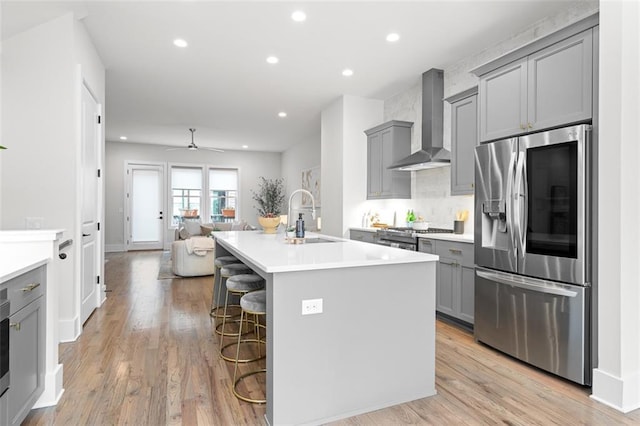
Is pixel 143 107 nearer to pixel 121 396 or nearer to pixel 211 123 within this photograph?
pixel 211 123

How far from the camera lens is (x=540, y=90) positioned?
2729 millimetres

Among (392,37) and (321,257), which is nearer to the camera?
(321,257)

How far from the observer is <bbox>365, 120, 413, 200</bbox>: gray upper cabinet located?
513cm

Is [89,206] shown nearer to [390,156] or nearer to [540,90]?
[390,156]

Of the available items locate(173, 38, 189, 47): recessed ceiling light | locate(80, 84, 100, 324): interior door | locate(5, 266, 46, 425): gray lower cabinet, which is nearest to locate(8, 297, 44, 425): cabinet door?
locate(5, 266, 46, 425): gray lower cabinet

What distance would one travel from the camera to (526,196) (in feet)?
9.05

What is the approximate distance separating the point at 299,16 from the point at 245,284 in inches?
95.5

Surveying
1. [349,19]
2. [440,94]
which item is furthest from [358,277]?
[440,94]

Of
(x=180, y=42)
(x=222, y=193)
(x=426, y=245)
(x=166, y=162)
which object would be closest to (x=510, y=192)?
(x=426, y=245)

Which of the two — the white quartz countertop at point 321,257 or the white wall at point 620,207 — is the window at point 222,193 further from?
the white wall at point 620,207

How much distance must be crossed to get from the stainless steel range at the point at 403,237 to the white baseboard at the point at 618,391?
2020mm

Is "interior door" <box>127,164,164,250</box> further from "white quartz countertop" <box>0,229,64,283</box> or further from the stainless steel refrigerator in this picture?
the stainless steel refrigerator

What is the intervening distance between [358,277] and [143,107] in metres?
5.80

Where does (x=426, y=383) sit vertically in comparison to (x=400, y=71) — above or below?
below
